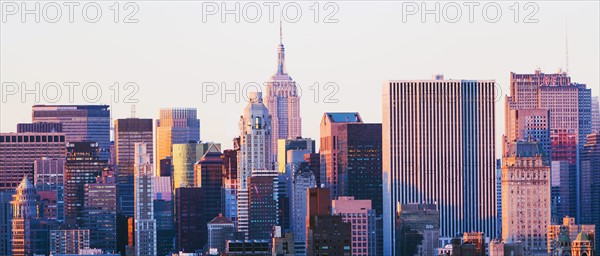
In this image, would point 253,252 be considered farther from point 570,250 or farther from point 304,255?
point 570,250

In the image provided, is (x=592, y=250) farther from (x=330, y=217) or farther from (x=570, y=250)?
(x=330, y=217)

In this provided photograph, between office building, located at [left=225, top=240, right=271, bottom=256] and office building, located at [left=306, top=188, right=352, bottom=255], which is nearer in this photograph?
office building, located at [left=306, top=188, right=352, bottom=255]

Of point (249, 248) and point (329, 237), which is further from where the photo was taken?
point (249, 248)

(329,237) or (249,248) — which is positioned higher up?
(329,237)

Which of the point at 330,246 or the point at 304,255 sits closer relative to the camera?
the point at 330,246

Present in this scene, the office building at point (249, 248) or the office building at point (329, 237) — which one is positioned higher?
the office building at point (329, 237)

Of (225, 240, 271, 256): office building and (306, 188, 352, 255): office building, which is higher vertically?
(306, 188, 352, 255): office building

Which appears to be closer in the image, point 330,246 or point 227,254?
point 330,246

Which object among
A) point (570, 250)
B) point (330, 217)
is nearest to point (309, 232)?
point (330, 217)

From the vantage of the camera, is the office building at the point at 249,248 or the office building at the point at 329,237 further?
the office building at the point at 249,248
